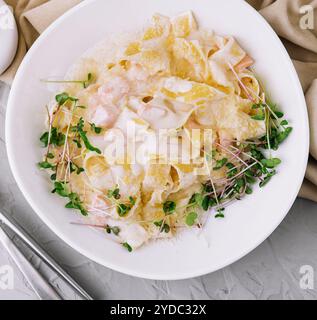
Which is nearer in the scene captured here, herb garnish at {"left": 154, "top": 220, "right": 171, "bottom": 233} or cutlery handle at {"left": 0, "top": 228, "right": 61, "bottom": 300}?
herb garnish at {"left": 154, "top": 220, "right": 171, "bottom": 233}

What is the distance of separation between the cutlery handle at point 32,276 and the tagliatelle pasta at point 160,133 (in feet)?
1.41

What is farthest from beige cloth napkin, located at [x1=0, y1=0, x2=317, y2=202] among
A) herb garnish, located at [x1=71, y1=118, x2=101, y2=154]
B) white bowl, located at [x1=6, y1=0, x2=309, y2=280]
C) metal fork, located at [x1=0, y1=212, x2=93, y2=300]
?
metal fork, located at [x1=0, y1=212, x2=93, y2=300]

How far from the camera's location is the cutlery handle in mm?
2277

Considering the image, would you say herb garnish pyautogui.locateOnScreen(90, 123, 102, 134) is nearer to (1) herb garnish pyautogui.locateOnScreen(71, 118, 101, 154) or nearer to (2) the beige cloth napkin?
(1) herb garnish pyautogui.locateOnScreen(71, 118, 101, 154)

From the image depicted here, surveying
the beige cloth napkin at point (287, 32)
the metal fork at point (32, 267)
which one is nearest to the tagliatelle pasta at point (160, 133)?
the beige cloth napkin at point (287, 32)

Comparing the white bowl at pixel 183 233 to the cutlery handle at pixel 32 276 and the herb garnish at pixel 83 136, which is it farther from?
the cutlery handle at pixel 32 276

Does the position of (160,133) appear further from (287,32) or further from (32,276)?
(32,276)

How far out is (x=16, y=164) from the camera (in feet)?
6.57

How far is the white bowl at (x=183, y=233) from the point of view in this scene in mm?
1959

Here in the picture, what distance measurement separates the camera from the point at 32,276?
2291mm

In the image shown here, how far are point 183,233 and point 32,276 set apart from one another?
0.77 meters

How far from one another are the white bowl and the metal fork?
308 millimetres
